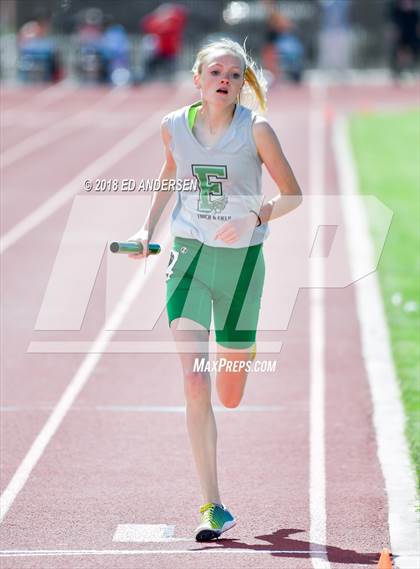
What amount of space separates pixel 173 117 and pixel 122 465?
2.26 metres

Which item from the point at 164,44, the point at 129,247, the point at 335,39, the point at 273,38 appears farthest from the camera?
the point at 335,39

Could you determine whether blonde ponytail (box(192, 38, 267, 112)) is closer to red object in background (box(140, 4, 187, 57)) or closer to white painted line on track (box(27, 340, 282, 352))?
white painted line on track (box(27, 340, 282, 352))

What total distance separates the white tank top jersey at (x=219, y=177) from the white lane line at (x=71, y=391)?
1.75m

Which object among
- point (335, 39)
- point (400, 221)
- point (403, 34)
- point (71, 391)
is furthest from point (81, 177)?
point (335, 39)

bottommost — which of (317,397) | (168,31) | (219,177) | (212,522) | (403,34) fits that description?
(212,522)

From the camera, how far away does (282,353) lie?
11281 millimetres

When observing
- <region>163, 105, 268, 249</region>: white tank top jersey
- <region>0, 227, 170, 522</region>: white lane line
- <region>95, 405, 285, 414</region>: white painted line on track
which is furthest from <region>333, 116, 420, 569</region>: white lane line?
<region>0, 227, 170, 522</region>: white lane line

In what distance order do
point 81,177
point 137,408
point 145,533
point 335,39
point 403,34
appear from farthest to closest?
point 335,39
point 403,34
point 81,177
point 137,408
point 145,533

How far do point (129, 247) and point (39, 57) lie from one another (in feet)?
106

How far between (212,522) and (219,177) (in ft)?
4.95

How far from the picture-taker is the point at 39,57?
38.3 metres

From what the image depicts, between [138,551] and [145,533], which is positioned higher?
[145,533]

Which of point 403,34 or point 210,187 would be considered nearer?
point 210,187

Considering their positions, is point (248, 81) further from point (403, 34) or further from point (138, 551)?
point (403, 34)
